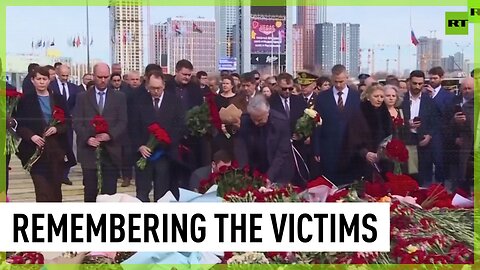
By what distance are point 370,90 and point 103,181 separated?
4.43 feet

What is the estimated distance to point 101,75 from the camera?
325 centimetres

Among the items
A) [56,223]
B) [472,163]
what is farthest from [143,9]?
[472,163]

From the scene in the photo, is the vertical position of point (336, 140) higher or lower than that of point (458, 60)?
lower

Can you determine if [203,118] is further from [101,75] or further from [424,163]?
[424,163]

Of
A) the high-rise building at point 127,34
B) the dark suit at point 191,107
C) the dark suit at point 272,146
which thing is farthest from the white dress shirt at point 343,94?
the high-rise building at point 127,34

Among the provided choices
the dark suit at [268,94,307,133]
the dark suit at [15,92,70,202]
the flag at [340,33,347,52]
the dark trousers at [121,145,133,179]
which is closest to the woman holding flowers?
the dark suit at [15,92,70,202]

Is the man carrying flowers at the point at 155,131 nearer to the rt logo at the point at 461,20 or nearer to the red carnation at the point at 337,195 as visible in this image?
the red carnation at the point at 337,195

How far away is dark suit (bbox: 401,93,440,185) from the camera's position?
3324mm

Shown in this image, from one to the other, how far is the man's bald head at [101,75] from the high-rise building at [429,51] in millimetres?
1451

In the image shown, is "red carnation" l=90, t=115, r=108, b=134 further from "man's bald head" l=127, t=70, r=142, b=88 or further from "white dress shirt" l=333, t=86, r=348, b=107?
"white dress shirt" l=333, t=86, r=348, b=107

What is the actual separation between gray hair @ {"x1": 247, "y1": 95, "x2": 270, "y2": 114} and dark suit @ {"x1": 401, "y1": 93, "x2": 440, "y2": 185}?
0.66 meters

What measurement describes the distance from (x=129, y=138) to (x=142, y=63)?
37 cm

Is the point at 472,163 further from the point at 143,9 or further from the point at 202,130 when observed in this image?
the point at 143,9

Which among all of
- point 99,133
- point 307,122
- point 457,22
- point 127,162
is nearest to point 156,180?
point 127,162
